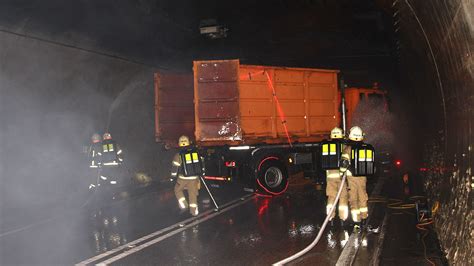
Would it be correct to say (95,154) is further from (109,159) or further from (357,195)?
(357,195)

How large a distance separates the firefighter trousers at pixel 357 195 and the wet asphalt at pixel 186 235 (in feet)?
1.25

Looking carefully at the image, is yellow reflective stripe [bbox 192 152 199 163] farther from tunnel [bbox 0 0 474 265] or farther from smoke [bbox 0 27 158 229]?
smoke [bbox 0 27 158 229]

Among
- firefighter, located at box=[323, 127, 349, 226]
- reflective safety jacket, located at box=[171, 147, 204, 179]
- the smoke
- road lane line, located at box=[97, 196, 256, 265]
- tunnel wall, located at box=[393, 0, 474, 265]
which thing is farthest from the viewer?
the smoke

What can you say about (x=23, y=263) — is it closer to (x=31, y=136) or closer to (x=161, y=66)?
(x=31, y=136)

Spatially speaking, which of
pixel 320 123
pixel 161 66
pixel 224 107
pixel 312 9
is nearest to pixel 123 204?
pixel 224 107

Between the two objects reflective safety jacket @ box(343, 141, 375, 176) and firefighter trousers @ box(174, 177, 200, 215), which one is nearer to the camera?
reflective safety jacket @ box(343, 141, 375, 176)

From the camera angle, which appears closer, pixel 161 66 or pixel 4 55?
pixel 4 55

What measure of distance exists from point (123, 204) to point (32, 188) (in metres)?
2.56

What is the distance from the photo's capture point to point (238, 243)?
711 cm

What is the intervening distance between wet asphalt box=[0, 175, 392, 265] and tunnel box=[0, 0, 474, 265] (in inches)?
A: 1.7

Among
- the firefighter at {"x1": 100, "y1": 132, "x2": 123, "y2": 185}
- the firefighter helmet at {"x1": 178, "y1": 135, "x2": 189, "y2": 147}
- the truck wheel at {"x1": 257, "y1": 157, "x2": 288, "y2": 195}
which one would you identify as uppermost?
the firefighter helmet at {"x1": 178, "y1": 135, "x2": 189, "y2": 147}

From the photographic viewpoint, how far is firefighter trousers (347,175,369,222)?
7.88m

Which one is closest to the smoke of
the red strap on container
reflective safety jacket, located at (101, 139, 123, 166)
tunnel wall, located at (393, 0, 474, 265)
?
reflective safety jacket, located at (101, 139, 123, 166)

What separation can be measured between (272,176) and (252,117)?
5.27 ft
